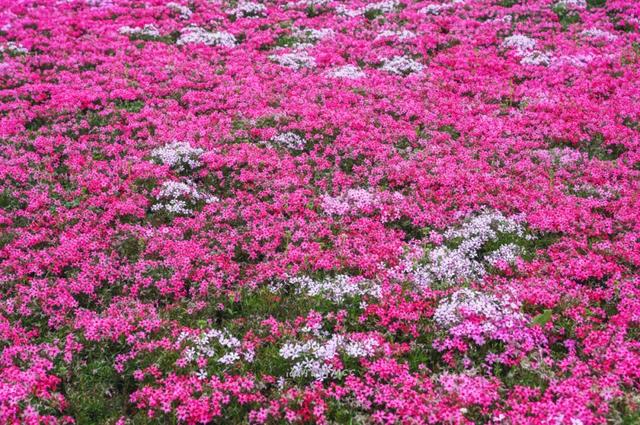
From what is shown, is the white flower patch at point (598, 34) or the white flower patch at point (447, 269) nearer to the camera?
the white flower patch at point (447, 269)

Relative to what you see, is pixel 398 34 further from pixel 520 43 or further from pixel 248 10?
pixel 248 10

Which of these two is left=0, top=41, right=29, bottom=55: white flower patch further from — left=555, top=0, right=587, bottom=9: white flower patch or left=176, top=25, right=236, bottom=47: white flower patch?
left=555, top=0, right=587, bottom=9: white flower patch

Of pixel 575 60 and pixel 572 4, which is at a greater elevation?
pixel 572 4

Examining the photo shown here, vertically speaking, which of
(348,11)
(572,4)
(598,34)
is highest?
(572,4)

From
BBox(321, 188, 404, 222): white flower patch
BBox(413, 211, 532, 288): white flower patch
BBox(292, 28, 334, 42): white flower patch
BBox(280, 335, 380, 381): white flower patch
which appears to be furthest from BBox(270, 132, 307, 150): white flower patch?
BBox(292, 28, 334, 42): white flower patch

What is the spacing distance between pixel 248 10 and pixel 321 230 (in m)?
19.4

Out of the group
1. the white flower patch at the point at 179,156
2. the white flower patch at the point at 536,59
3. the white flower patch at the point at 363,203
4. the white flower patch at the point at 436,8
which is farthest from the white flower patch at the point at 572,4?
the white flower patch at the point at 179,156

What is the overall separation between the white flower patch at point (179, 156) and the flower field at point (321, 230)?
0.05 m

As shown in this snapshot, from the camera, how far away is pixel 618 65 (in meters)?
19.5

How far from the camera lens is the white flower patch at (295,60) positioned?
2122 cm

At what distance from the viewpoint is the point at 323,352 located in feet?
27.8

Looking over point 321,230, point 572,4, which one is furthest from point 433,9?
point 321,230

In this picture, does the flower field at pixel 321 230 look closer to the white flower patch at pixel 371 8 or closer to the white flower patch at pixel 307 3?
the white flower patch at pixel 371 8

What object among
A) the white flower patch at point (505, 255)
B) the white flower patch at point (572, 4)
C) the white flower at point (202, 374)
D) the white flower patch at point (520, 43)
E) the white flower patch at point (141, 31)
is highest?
the white flower patch at point (572, 4)
